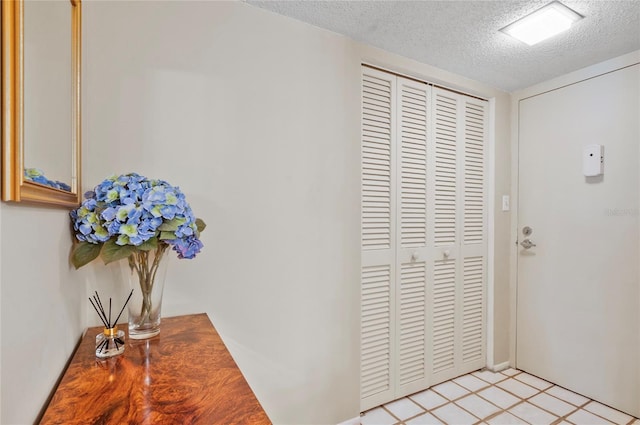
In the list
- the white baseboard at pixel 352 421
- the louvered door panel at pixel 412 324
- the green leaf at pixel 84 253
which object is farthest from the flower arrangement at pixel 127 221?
the louvered door panel at pixel 412 324

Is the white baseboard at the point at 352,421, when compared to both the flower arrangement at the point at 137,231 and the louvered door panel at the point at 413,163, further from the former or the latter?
the flower arrangement at the point at 137,231

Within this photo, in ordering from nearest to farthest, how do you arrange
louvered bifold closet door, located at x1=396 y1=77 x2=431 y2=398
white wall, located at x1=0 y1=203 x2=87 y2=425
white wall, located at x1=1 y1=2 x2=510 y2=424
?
1. white wall, located at x1=0 y1=203 x2=87 y2=425
2. white wall, located at x1=1 y1=2 x2=510 y2=424
3. louvered bifold closet door, located at x1=396 y1=77 x2=431 y2=398

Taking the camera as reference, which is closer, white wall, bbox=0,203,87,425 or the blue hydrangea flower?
white wall, bbox=0,203,87,425

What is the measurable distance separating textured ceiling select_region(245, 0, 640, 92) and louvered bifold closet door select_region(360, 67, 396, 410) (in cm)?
30

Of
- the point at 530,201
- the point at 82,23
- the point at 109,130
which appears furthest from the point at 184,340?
the point at 530,201

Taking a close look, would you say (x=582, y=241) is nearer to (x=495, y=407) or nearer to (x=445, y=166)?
(x=445, y=166)

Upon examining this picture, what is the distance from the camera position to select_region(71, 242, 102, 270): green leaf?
98cm

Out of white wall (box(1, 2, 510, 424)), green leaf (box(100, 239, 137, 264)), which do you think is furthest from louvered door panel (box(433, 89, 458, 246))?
green leaf (box(100, 239, 137, 264))

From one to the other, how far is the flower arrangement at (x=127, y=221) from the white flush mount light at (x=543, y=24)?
1819mm

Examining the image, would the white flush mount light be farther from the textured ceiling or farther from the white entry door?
the white entry door

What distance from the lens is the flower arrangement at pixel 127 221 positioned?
1.00 metres

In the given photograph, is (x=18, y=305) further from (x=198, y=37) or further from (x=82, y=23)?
(x=198, y=37)

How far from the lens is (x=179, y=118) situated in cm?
141

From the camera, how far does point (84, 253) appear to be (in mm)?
999
